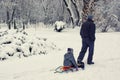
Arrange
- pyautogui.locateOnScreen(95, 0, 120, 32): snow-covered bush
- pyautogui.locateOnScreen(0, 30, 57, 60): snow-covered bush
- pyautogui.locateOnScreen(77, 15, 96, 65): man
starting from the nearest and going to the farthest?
pyautogui.locateOnScreen(77, 15, 96, 65): man → pyautogui.locateOnScreen(0, 30, 57, 60): snow-covered bush → pyautogui.locateOnScreen(95, 0, 120, 32): snow-covered bush

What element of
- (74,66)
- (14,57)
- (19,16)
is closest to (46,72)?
(74,66)

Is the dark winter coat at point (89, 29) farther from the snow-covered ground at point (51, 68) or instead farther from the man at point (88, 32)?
the snow-covered ground at point (51, 68)

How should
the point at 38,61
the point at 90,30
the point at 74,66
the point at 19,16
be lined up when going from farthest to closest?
1. the point at 19,16
2. the point at 38,61
3. the point at 90,30
4. the point at 74,66

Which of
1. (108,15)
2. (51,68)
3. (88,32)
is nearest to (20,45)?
(51,68)

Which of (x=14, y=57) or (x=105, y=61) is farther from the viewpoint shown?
(x=14, y=57)

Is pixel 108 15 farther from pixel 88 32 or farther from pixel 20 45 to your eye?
pixel 88 32

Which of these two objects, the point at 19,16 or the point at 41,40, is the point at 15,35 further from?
the point at 19,16

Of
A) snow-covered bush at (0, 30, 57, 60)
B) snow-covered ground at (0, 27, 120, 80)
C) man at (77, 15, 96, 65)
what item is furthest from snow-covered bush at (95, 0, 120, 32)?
man at (77, 15, 96, 65)

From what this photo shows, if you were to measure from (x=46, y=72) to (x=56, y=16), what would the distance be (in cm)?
6945

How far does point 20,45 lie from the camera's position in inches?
656

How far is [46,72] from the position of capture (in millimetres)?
11477

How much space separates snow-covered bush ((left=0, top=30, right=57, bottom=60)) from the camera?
622 inches

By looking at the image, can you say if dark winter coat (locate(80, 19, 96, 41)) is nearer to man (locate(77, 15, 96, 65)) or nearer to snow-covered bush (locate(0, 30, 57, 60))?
man (locate(77, 15, 96, 65))

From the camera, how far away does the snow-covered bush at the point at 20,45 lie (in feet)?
51.9
